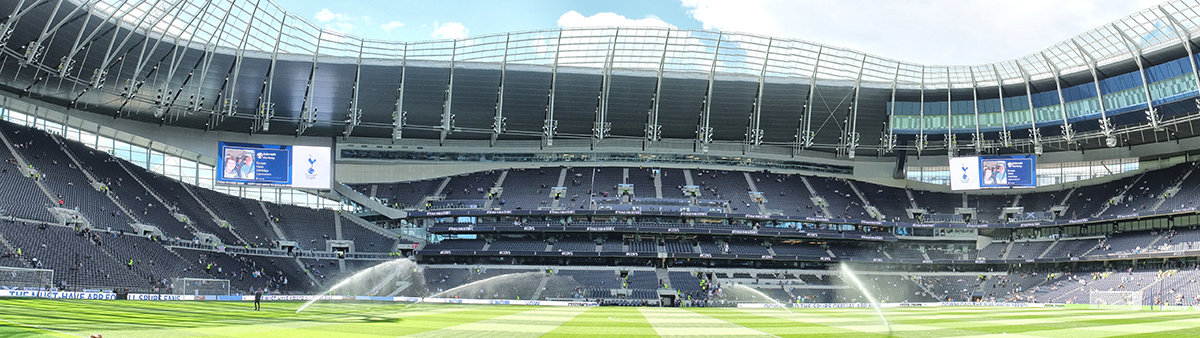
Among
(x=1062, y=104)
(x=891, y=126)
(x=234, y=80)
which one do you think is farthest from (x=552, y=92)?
(x=1062, y=104)

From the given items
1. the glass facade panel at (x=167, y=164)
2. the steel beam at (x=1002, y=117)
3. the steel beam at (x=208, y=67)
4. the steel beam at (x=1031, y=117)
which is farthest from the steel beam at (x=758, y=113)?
the glass facade panel at (x=167, y=164)

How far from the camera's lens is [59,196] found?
55.6 m

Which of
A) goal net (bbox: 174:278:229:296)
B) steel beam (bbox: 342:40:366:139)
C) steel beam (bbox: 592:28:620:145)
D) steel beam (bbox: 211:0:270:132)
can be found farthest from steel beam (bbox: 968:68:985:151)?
goal net (bbox: 174:278:229:296)

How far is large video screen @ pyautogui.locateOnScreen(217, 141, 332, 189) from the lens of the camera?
6375 cm

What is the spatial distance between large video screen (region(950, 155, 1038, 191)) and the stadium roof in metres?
6.52

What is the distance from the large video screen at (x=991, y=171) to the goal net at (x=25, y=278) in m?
70.9

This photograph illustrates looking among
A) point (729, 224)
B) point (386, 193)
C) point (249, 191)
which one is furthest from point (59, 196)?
point (729, 224)

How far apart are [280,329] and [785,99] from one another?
5831 cm

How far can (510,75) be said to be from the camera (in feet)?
226

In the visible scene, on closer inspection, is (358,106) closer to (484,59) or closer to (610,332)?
(484,59)

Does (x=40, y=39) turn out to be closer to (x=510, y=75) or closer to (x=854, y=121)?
(x=510, y=75)

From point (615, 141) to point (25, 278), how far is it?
55154 millimetres

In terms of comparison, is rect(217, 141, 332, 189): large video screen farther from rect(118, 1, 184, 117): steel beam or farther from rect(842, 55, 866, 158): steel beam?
rect(842, 55, 866, 158): steel beam

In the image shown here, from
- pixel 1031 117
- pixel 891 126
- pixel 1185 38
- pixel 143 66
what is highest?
pixel 1185 38
